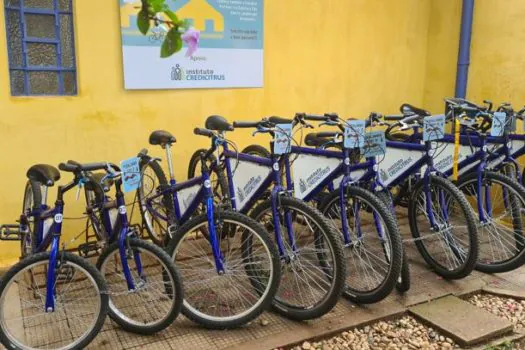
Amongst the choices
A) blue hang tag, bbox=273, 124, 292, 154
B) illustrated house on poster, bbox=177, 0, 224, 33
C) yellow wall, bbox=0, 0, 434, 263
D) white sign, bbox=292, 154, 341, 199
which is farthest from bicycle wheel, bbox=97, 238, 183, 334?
illustrated house on poster, bbox=177, 0, 224, 33

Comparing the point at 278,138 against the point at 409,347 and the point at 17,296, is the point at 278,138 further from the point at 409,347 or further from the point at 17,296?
the point at 17,296

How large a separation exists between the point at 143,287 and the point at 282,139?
1.27 meters

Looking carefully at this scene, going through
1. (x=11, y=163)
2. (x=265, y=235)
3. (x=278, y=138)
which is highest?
(x=278, y=138)

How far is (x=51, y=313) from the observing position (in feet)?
10.5

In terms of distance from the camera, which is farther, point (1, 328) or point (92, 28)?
point (92, 28)

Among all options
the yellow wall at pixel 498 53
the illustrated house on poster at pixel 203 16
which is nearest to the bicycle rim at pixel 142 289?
the illustrated house on poster at pixel 203 16

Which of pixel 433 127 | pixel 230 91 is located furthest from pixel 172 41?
pixel 230 91

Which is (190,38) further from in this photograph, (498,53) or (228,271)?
(498,53)

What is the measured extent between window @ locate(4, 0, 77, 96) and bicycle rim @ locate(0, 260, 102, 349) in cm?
160

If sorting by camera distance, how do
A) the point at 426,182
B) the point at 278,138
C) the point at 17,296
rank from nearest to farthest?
the point at 278,138, the point at 17,296, the point at 426,182

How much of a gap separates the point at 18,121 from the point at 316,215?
2516 mm

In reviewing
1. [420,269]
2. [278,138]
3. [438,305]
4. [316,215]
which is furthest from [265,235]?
[420,269]

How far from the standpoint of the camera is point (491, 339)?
3107 millimetres

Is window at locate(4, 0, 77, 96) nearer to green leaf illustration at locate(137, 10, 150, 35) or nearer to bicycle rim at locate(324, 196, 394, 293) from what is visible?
bicycle rim at locate(324, 196, 394, 293)
